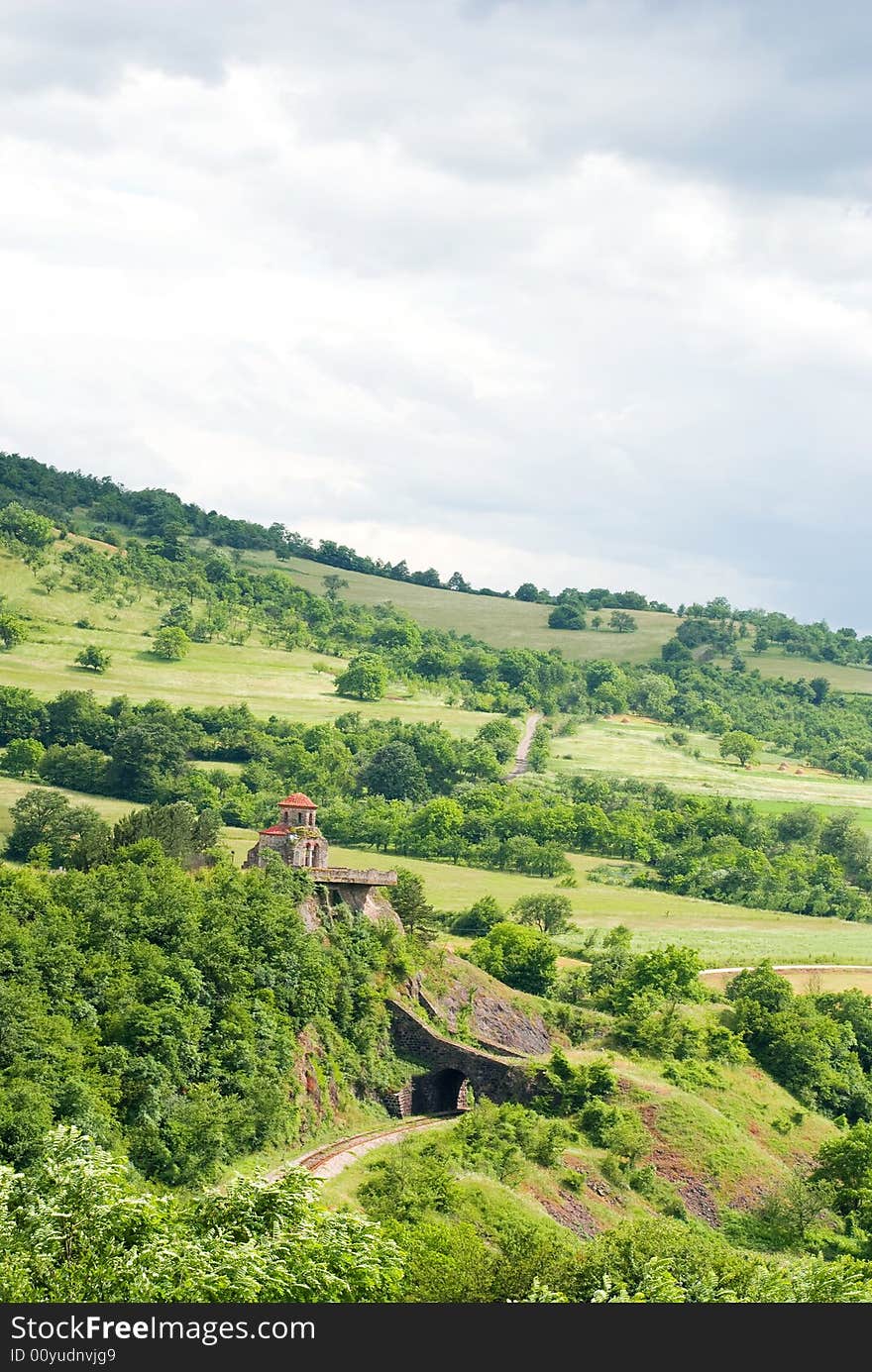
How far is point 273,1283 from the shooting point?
39.6 meters

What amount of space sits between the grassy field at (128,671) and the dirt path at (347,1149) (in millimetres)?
97178

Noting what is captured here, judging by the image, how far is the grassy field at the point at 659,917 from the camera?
121 meters

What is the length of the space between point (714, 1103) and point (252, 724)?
95.6 m

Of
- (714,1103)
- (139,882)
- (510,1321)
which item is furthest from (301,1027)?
(510,1321)

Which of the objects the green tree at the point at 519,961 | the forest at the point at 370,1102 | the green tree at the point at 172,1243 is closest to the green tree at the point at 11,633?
the forest at the point at 370,1102

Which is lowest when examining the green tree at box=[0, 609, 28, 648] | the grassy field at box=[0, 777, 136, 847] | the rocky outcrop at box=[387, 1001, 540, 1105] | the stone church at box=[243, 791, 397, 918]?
the rocky outcrop at box=[387, 1001, 540, 1105]

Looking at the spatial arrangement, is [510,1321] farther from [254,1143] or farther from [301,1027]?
[301,1027]

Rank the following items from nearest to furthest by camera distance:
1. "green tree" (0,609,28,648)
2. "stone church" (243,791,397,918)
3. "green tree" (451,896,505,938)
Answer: "stone church" (243,791,397,918)
"green tree" (451,896,505,938)
"green tree" (0,609,28,648)

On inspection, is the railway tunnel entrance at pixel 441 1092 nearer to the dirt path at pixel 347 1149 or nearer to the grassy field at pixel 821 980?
the dirt path at pixel 347 1149

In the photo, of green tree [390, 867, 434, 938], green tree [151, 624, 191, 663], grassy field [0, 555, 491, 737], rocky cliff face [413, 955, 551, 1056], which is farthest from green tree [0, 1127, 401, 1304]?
green tree [151, 624, 191, 663]

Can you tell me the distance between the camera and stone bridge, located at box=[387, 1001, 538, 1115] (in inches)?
3167

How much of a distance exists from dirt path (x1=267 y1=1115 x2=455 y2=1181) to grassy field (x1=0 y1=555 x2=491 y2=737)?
319 ft

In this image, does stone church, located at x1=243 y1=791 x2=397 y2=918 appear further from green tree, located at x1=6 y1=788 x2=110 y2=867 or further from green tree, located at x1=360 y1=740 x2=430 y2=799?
green tree, located at x1=360 y1=740 x2=430 y2=799

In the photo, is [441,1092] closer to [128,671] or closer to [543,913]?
[543,913]
